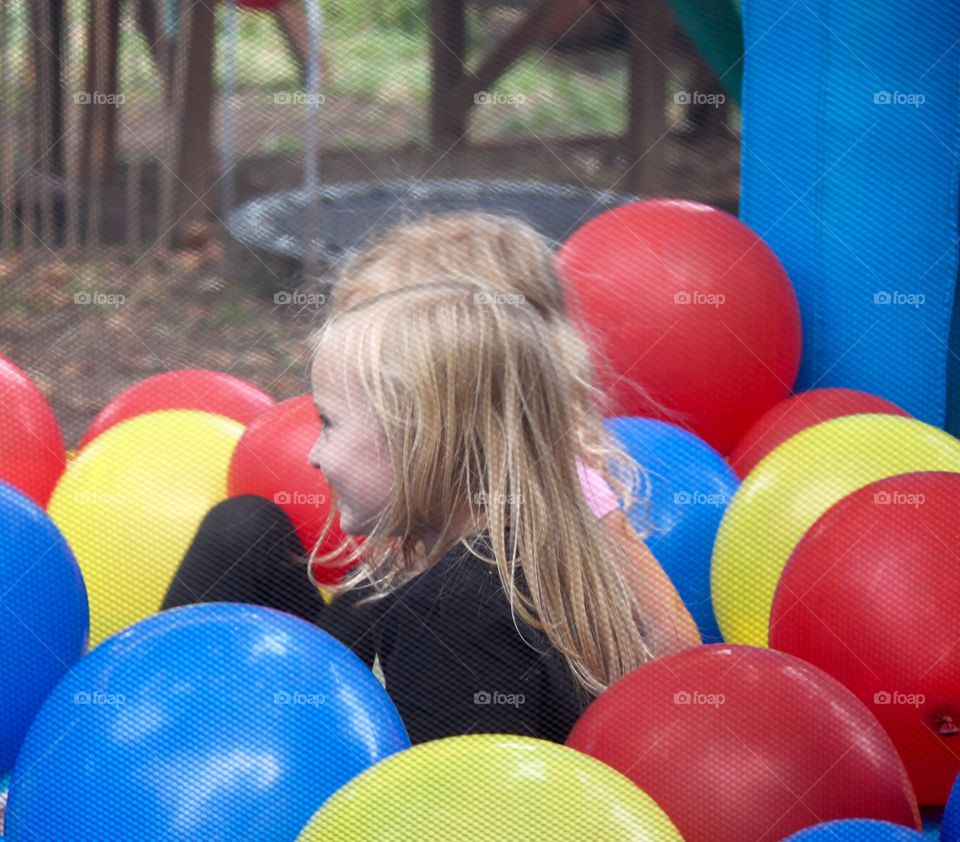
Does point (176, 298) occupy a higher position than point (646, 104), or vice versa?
point (646, 104)

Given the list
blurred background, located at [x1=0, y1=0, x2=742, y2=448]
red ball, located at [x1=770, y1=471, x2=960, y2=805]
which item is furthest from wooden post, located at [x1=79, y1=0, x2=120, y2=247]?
red ball, located at [x1=770, y1=471, x2=960, y2=805]

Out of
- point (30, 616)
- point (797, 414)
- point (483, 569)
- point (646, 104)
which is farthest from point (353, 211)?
point (483, 569)

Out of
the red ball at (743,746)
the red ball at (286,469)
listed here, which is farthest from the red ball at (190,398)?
the red ball at (743,746)

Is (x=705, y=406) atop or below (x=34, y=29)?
below

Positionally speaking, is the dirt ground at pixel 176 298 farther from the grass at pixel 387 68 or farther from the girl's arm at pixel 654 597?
the girl's arm at pixel 654 597

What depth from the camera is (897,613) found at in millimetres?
1349

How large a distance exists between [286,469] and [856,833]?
88cm

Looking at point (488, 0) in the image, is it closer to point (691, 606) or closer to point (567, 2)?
point (567, 2)

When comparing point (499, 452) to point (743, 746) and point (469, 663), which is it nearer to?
point (469, 663)

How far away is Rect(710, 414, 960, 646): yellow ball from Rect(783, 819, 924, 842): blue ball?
21.4 inches

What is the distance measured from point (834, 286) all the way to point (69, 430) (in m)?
1.24

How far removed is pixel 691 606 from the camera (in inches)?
66.8

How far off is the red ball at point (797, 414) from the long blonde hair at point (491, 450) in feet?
2.00

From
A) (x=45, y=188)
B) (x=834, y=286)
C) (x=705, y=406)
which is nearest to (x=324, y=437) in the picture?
(x=705, y=406)
